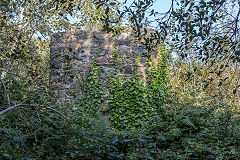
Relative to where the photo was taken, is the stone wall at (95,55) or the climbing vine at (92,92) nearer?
the climbing vine at (92,92)

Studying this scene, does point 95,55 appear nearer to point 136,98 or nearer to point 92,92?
point 92,92

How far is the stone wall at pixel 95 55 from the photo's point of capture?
577cm

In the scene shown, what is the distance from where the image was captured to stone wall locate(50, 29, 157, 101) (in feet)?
18.9

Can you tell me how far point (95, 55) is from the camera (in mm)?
5906

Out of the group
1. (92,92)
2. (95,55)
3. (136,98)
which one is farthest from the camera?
(95,55)

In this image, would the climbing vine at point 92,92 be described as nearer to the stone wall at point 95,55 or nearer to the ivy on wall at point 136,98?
the stone wall at point 95,55

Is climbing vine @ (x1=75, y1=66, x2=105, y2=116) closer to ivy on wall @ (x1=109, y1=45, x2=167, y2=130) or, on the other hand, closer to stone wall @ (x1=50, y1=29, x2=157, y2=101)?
stone wall @ (x1=50, y1=29, x2=157, y2=101)

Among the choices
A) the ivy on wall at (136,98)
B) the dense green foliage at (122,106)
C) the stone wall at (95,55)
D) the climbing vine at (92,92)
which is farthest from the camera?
the stone wall at (95,55)

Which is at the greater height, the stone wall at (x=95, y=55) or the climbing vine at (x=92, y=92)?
the stone wall at (x=95, y=55)

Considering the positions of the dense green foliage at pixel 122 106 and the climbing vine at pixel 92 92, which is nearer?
the dense green foliage at pixel 122 106

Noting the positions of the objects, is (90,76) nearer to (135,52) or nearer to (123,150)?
(135,52)

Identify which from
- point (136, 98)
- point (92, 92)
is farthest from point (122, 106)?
point (92, 92)

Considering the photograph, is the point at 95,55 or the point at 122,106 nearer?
the point at 122,106

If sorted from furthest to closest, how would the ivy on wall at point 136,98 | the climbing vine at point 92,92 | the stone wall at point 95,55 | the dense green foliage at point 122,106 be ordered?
the stone wall at point 95,55
the climbing vine at point 92,92
the ivy on wall at point 136,98
the dense green foliage at point 122,106
